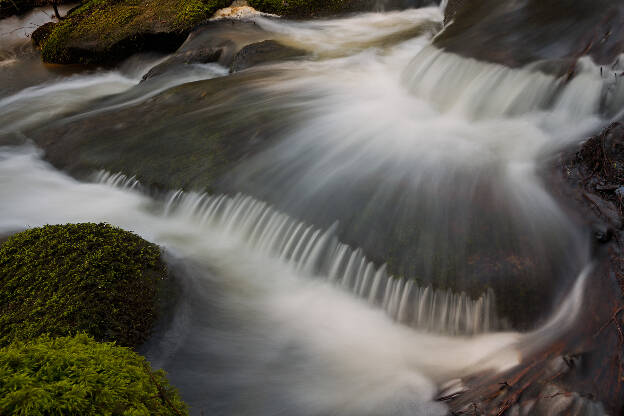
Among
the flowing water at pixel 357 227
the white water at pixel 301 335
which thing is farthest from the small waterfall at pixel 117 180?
the white water at pixel 301 335

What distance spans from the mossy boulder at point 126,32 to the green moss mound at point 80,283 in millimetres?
6798

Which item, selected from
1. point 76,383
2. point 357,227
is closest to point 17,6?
point 357,227

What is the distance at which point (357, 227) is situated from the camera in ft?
14.4

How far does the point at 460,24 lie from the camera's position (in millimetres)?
6828

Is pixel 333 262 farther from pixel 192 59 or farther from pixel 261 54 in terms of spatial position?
pixel 192 59

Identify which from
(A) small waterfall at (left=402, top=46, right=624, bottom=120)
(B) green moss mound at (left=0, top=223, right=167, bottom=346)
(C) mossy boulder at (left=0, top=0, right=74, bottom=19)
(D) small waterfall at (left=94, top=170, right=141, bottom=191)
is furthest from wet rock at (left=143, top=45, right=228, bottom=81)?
(C) mossy boulder at (left=0, top=0, right=74, bottom=19)

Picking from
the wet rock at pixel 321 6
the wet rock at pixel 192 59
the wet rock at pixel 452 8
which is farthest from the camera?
the wet rock at pixel 321 6

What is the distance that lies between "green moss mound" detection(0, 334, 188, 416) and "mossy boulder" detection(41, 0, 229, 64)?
28.4ft

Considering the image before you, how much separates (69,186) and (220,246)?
2.40m

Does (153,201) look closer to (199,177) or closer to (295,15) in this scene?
(199,177)

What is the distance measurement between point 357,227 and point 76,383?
2.92 metres

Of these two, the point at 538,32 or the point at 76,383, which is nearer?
the point at 76,383

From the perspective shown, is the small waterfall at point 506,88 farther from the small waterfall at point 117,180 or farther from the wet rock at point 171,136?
the small waterfall at point 117,180

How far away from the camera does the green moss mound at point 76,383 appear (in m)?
1.62
